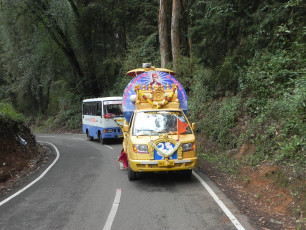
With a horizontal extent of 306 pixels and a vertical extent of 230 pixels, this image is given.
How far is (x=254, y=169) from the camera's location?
343 inches

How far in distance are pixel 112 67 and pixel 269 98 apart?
24.6 meters

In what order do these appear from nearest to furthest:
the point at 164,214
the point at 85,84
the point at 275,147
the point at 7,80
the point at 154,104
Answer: the point at 164,214 < the point at 275,147 < the point at 154,104 < the point at 85,84 < the point at 7,80

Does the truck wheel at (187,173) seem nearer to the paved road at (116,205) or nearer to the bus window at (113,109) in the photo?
the paved road at (116,205)

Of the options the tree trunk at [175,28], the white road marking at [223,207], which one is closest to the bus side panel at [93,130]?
the tree trunk at [175,28]

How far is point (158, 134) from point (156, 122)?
0.61m

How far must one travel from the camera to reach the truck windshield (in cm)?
904

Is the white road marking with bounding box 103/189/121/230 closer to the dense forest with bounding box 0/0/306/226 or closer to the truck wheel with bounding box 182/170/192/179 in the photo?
the truck wheel with bounding box 182/170/192/179

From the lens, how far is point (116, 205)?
7.00 meters

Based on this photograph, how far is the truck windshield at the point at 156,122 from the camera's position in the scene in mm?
9038

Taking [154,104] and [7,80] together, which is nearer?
[154,104]

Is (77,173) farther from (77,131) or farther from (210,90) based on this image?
(77,131)

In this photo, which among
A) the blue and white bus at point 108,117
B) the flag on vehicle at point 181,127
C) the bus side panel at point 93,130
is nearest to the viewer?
the flag on vehicle at point 181,127

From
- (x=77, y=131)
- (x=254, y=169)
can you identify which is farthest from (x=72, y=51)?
(x=254, y=169)

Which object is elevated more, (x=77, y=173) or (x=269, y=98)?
(x=269, y=98)
